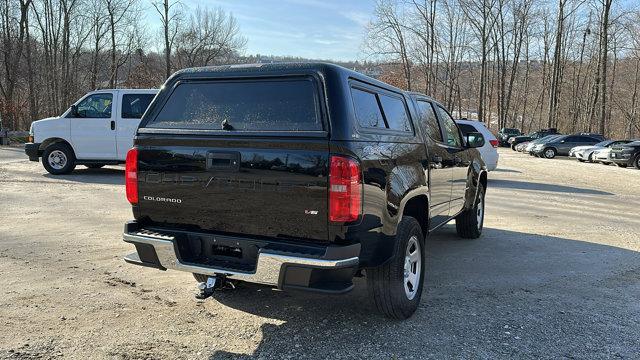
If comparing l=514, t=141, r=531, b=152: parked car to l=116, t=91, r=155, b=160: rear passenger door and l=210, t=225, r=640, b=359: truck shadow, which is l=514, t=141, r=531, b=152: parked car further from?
l=210, t=225, r=640, b=359: truck shadow

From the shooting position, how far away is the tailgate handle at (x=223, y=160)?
11.6 ft

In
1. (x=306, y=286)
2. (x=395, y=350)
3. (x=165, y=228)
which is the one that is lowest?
(x=395, y=350)

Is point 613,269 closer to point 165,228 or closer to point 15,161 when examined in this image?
point 165,228

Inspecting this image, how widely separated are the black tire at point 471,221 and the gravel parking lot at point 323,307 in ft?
0.77

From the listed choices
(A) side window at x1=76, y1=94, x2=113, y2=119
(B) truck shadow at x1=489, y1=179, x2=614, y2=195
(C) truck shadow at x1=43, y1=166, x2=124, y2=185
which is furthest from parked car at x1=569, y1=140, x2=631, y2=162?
(A) side window at x1=76, y1=94, x2=113, y2=119

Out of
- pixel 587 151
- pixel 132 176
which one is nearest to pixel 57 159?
pixel 132 176

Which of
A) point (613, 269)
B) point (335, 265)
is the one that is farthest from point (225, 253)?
point (613, 269)

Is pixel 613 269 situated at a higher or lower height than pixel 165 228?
lower

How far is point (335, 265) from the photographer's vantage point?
126 inches

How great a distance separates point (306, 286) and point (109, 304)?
2087mm

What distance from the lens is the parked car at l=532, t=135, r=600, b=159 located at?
105 feet

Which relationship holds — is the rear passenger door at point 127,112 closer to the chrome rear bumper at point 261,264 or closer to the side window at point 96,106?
the side window at point 96,106

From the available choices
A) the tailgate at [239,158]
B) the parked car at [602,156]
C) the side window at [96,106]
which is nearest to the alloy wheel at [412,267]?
the tailgate at [239,158]

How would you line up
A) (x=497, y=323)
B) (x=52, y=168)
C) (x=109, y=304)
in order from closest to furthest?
(x=497, y=323), (x=109, y=304), (x=52, y=168)
